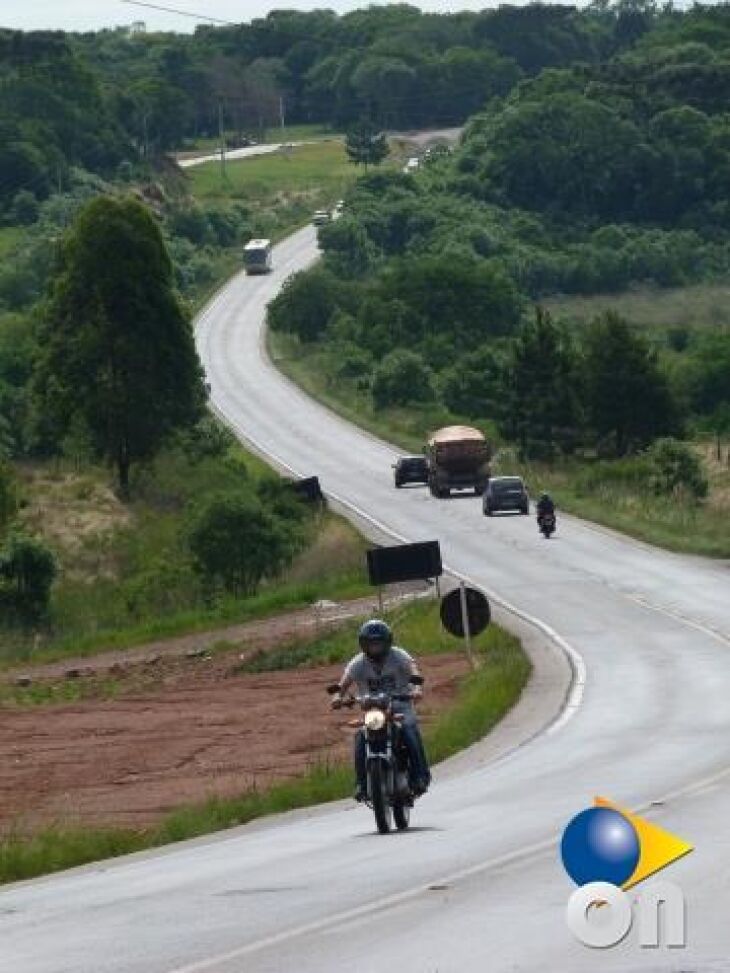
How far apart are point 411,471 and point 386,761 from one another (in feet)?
233

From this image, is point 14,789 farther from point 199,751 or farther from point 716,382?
point 716,382

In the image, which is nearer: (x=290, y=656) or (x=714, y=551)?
(x=290, y=656)

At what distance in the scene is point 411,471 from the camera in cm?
9294

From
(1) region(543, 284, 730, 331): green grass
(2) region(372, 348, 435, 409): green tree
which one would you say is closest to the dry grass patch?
(2) region(372, 348, 435, 409): green tree

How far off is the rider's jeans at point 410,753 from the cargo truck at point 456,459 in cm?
6696

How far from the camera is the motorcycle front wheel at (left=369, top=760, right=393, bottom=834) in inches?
864

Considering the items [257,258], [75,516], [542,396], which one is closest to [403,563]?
[75,516]

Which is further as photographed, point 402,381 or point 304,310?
point 304,310

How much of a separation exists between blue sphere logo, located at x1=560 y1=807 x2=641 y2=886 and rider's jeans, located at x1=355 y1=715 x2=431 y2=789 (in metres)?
10.1

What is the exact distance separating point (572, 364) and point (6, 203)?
87452 mm

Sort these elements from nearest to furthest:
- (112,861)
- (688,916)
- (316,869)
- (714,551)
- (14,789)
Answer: (688,916)
(316,869)
(112,861)
(14,789)
(714,551)

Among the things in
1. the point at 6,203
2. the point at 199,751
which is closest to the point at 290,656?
the point at 199,751

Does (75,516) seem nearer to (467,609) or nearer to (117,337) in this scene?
(117,337)

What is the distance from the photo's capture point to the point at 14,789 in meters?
32.2
